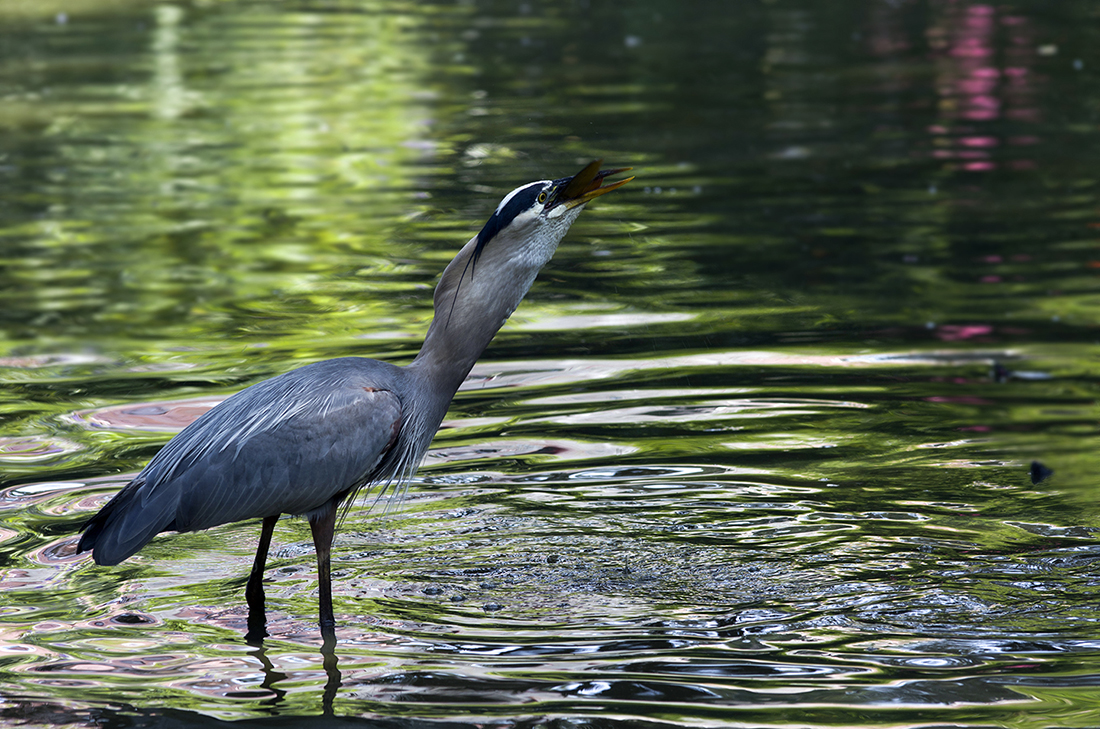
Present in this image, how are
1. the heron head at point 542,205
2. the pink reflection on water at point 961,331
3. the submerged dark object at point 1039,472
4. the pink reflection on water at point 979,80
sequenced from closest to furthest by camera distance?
the heron head at point 542,205, the submerged dark object at point 1039,472, the pink reflection on water at point 961,331, the pink reflection on water at point 979,80

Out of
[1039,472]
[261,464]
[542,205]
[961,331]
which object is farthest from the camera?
[961,331]

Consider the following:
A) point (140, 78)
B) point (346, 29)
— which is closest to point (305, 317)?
point (140, 78)

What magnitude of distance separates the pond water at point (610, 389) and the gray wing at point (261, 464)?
49 cm

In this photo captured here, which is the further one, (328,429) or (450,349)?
(450,349)

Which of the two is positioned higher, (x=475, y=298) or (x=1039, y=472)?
(x=475, y=298)

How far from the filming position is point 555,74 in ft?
61.3

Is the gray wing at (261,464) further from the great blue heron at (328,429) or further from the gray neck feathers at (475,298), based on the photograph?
the gray neck feathers at (475,298)

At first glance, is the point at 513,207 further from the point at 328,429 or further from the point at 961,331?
the point at 961,331

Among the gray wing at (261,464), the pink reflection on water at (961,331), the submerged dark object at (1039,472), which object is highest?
the gray wing at (261,464)

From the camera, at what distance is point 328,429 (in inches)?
219

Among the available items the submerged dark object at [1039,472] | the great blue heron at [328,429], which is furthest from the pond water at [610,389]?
the great blue heron at [328,429]

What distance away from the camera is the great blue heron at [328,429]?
551 cm

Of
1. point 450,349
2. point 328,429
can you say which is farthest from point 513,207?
point 328,429

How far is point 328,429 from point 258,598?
729 millimetres
